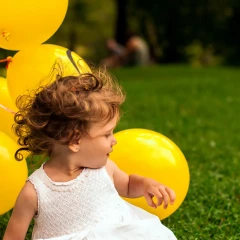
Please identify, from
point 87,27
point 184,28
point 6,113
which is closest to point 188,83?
point 6,113

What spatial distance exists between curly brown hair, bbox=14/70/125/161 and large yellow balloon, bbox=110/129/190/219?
68 cm

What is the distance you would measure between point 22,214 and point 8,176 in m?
0.49

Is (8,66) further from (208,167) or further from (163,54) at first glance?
(163,54)

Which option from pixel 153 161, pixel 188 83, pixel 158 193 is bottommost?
pixel 188 83

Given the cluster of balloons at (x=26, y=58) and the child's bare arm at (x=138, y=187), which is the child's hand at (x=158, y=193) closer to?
the child's bare arm at (x=138, y=187)

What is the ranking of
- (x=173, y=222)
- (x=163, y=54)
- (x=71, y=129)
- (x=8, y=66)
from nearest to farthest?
1. (x=71, y=129)
2. (x=8, y=66)
3. (x=173, y=222)
4. (x=163, y=54)

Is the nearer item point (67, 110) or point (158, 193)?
point (67, 110)

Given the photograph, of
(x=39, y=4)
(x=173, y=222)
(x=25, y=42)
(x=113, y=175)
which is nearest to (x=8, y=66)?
A: (x=25, y=42)

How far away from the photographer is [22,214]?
7.32 ft

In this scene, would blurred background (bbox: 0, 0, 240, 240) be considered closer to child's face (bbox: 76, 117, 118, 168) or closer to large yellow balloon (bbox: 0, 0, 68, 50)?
large yellow balloon (bbox: 0, 0, 68, 50)

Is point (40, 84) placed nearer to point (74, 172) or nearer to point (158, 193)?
point (74, 172)

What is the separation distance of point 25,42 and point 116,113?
0.72 meters

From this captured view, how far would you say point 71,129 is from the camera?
2221mm

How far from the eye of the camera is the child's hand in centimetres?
236
